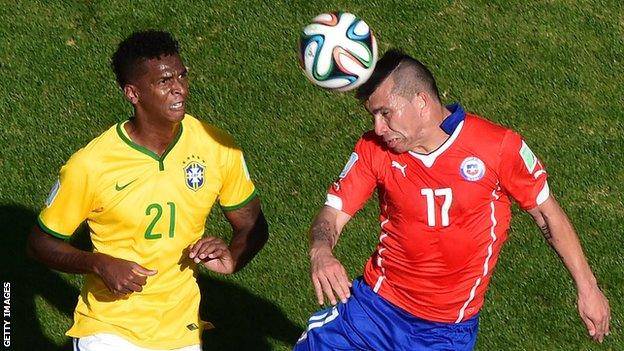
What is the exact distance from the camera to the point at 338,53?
823 centimetres

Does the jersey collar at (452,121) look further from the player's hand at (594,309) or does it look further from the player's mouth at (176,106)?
the player's mouth at (176,106)

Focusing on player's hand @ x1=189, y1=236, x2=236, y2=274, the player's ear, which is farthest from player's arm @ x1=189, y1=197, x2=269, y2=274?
the player's ear

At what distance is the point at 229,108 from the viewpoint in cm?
1229

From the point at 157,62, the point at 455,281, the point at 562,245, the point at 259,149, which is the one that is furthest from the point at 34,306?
the point at 562,245

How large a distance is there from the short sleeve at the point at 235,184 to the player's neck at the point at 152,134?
433 millimetres

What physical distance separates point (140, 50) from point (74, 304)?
3.18m

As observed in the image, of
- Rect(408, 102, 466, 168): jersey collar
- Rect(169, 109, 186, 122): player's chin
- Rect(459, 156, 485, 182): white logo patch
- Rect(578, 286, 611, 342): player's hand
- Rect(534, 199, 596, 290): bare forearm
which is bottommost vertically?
Rect(578, 286, 611, 342): player's hand

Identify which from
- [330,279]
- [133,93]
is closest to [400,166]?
[330,279]

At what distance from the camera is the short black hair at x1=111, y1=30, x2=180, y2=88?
8.59 metres

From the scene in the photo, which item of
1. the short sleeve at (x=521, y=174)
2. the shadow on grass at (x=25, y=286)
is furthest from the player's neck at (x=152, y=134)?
the shadow on grass at (x=25, y=286)

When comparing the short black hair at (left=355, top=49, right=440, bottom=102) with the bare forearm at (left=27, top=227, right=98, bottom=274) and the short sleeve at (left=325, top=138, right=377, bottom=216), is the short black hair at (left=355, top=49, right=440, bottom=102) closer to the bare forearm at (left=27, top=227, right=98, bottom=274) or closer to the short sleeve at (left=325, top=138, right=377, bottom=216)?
the short sleeve at (left=325, top=138, right=377, bottom=216)

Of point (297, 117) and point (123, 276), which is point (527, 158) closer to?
point (123, 276)

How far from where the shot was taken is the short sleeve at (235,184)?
889 cm

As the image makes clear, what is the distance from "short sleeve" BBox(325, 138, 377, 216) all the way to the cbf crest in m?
0.87
